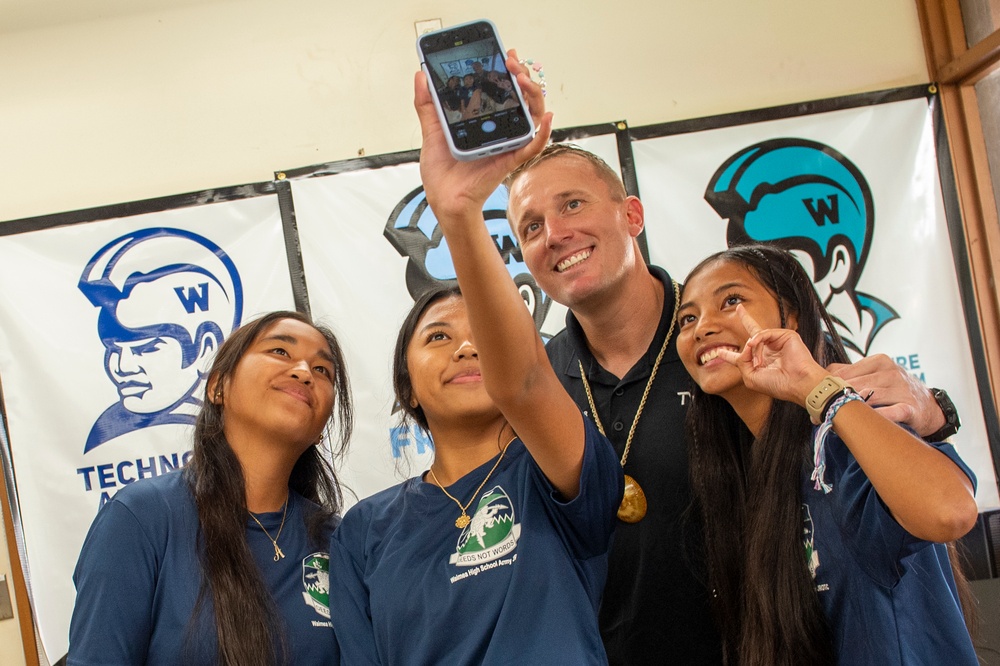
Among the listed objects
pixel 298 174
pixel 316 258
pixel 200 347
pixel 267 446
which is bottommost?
pixel 267 446

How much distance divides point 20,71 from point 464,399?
8.41ft

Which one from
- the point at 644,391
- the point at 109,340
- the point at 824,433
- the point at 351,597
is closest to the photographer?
the point at 824,433

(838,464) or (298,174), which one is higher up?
(298,174)

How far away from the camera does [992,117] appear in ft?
9.74

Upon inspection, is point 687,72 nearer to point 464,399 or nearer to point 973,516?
point 464,399

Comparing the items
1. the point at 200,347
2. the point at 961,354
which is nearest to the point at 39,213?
the point at 200,347

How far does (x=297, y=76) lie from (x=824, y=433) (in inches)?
97.5

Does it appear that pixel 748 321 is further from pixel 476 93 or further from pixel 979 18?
pixel 979 18

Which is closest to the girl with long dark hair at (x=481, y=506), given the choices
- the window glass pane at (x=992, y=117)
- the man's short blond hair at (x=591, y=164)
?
the man's short blond hair at (x=591, y=164)

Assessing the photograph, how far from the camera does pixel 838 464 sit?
50.9 inches

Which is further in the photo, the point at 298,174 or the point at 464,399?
the point at 298,174

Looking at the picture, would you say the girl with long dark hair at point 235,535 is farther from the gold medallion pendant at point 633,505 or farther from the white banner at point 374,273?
the white banner at point 374,273

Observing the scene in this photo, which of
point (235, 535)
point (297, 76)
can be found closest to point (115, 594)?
point (235, 535)

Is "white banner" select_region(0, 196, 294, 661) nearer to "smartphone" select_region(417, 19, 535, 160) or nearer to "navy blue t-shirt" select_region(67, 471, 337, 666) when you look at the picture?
"navy blue t-shirt" select_region(67, 471, 337, 666)
